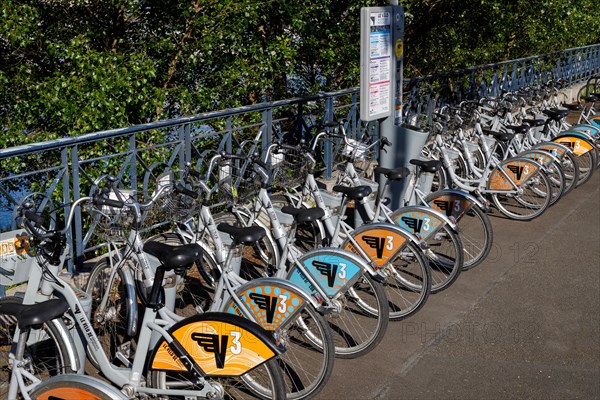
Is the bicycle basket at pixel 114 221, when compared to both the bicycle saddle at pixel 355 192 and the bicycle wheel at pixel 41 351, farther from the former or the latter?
the bicycle saddle at pixel 355 192

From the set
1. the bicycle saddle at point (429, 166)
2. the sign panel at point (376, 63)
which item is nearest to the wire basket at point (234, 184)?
the sign panel at point (376, 63)

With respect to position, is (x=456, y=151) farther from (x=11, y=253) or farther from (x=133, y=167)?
(x=11, y=253)

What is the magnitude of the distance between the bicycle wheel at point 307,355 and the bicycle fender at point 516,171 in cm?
384

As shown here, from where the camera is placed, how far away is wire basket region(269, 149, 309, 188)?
19.7 feet

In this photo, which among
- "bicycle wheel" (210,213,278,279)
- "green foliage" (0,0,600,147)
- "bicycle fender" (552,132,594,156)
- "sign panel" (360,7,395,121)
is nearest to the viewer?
"bicycle wheel" (210,213,278,279)

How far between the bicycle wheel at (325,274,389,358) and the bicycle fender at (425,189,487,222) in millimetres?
1563

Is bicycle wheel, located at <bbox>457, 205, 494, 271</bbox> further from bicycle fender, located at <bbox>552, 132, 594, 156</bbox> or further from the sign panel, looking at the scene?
bicycle fender, located at <bbox>552, 132, 594, 156</bbox>

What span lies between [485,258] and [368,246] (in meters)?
1.73

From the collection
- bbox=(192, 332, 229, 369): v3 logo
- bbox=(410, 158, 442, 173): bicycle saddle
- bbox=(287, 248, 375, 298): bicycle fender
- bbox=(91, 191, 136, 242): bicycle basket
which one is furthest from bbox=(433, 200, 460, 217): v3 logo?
bbox=(192, 332, 229, 369): v3 logo

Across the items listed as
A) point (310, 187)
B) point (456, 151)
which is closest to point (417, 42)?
point (456, 151)

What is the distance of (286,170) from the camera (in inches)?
239

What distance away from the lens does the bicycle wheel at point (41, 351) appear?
156 inches

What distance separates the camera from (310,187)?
19.7ft

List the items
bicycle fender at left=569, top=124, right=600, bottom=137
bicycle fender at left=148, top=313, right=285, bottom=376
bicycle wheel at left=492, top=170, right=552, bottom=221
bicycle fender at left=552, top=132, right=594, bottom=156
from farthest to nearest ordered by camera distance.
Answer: bicycle fender at left=569, top=124, right=600, bottom=137
bicycle fender at left=552, top=132, right=594, bottom=156
bicycle wheel at left=492, top=170, right=552, bottom=221
bicycle fender at left=148, top=313, right=285, bottom=376
